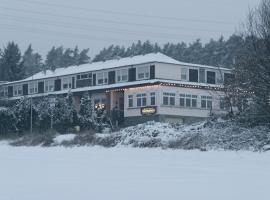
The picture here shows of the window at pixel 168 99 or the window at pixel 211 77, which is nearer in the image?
the window at pixel 168 99

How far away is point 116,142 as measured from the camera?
3275 cm

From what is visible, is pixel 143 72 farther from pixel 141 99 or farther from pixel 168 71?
pixel 141 99

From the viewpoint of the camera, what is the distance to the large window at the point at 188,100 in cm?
6325

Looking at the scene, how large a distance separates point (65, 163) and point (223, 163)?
17.3 ft

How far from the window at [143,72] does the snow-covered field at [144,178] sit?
38203 mm

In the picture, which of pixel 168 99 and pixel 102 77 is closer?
pixel 168 99

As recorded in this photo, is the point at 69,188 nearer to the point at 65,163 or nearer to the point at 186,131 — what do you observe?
the point at 65,163

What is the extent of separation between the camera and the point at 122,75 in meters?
66.4

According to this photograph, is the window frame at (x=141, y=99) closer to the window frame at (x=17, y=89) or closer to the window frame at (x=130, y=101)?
the window frame at (x=130, y=101)

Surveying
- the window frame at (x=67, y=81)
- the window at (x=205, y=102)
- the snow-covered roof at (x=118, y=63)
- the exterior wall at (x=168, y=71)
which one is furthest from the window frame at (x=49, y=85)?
the window at (x=205, y=102)

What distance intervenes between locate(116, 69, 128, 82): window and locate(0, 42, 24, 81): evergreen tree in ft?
107

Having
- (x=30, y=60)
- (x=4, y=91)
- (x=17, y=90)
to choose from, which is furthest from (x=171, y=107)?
(x=30, y=60)

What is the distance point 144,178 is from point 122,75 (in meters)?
50.0

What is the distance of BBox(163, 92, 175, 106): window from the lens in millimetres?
61684
